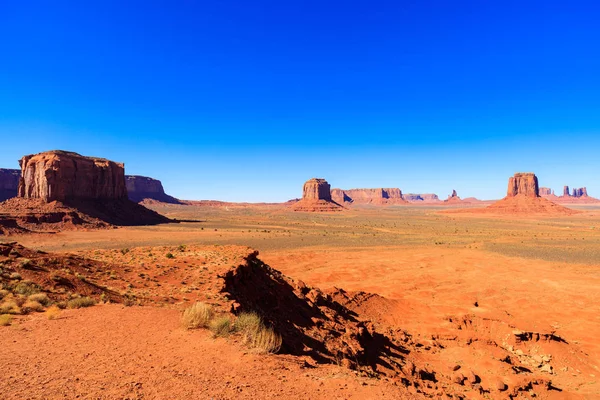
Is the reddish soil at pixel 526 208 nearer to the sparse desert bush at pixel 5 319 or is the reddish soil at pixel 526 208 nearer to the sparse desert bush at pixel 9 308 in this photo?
the sparse desert bush at pixel 9 308

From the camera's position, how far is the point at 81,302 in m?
9.86

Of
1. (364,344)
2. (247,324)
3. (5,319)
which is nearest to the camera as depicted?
(5,319)

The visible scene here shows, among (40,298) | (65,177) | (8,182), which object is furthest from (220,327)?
(8,182)

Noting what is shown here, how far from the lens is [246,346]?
7402 mm

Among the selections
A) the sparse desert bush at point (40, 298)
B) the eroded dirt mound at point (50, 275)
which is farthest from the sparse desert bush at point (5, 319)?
the eroded dirt mound at point (50, 275)

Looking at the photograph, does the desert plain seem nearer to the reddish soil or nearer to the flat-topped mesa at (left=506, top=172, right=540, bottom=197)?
the reddish soil

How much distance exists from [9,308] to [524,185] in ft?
607

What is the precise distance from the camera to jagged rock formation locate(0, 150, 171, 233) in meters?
57.6

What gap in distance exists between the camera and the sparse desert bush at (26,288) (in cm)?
995

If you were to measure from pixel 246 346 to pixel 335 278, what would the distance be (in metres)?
21.0

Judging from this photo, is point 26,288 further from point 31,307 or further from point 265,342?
point 265,342

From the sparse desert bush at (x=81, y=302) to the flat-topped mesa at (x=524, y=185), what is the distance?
597ft

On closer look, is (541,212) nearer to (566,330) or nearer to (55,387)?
(566,330)

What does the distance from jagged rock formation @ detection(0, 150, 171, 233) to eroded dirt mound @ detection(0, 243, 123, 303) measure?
4940 cm
